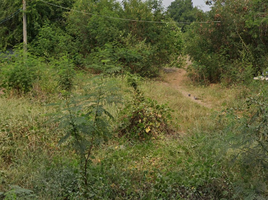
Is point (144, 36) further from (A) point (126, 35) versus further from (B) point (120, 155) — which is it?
(B) point (120, 155)

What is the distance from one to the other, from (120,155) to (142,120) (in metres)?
1.36

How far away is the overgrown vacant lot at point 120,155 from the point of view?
10.5 feet

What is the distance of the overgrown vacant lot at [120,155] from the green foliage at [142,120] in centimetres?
2

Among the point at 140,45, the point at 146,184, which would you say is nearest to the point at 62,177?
the point at 146,184

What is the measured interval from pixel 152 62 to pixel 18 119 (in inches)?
408

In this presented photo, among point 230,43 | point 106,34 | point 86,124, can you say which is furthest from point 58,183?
point 106,34

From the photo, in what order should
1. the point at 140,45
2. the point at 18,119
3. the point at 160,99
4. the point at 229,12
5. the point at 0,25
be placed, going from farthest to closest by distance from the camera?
the point at 0,25, the point at 140,45, the point at 229,12, the point at 160,99, the point at 18,119

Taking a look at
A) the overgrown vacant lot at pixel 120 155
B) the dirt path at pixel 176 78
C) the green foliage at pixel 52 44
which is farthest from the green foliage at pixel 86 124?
the green foliage at pixel 52 44

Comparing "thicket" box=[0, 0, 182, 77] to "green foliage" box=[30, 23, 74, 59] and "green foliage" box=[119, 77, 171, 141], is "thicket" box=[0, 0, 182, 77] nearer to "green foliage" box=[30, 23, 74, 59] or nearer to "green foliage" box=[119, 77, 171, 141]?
"green foliage" box=[30, 23, 74, 59]

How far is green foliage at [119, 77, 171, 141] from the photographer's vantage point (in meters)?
5.53

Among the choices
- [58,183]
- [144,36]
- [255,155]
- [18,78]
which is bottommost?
[58,183]

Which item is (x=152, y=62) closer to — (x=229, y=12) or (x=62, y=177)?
(x=229, y=12)

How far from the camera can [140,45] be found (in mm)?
13430

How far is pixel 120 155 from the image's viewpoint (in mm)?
4520
